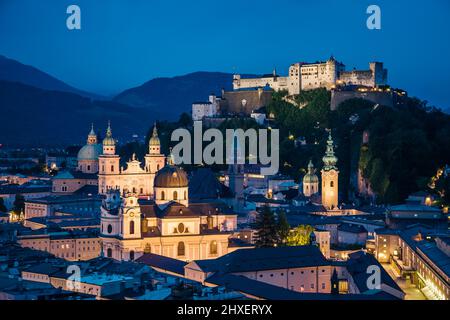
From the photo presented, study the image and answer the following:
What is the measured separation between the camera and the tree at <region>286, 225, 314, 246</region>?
1745 inches

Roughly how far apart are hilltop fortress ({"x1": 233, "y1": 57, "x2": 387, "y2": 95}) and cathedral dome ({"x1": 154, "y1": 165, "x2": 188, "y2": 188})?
31469 mm

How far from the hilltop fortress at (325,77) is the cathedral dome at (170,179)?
103 feet

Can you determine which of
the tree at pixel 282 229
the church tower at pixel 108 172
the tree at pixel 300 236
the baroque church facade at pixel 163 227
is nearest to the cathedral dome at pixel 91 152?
the church tower at pixel 108 172

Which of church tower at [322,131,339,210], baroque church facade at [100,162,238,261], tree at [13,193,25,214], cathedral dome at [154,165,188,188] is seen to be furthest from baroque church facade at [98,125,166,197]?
baroque church facade at [100,162,238,261]

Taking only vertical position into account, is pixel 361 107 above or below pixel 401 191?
above

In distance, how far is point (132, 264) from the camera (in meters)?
36.8

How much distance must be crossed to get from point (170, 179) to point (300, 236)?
5.98 metres

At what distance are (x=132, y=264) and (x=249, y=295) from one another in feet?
27.6

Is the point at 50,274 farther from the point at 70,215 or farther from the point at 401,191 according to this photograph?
the point at 401,191

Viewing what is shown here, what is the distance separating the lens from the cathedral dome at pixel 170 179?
45125mm

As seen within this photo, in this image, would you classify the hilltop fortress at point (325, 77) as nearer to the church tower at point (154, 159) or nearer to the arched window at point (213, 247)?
the church tower at point (154, 159)

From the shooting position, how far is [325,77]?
76125 mm

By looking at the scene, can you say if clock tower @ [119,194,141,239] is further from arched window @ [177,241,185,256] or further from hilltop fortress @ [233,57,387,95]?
hilltop fortress @ [233,57,387,95]
